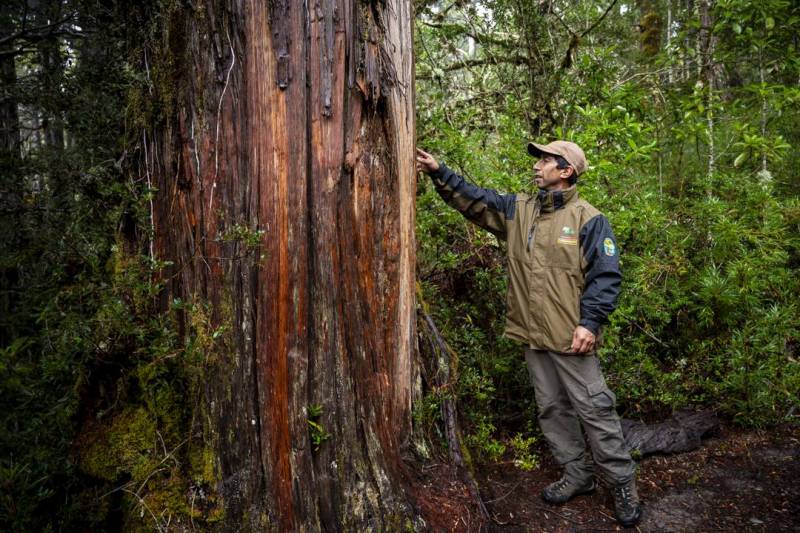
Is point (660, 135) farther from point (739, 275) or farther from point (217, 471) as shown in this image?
point (217, 471)

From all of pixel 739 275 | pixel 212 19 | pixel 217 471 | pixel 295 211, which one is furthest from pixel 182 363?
pixel 739 275

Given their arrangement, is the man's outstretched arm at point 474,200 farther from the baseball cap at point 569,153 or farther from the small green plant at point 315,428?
the small green plant at point 315,428

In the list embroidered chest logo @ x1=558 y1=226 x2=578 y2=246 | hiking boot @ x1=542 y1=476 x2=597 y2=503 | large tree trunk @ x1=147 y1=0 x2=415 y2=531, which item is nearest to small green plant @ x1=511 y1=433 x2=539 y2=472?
hiking boot @ x1=542 y1=476 x2=597 y2=503

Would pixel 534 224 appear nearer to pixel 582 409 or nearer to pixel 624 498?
pixel 582 409

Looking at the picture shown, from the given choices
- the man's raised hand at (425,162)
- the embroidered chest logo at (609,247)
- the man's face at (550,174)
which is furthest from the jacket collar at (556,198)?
the man's raised hand at (425,162)

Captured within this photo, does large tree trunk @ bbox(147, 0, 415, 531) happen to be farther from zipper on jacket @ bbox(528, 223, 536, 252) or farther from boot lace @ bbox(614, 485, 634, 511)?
boot lace @ bbox(614, 485, 634, 511)

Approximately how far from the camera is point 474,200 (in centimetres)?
378

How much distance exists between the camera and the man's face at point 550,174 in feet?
11.8

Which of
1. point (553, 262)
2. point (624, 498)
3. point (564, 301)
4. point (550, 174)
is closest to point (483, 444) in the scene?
point (624, 498)

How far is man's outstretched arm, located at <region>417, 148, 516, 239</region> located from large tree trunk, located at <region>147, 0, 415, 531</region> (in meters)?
1.03

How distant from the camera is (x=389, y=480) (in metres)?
2.77

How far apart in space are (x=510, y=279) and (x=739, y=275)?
2.57 m

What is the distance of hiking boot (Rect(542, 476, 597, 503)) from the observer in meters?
3.62

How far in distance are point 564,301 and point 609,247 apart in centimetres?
46
